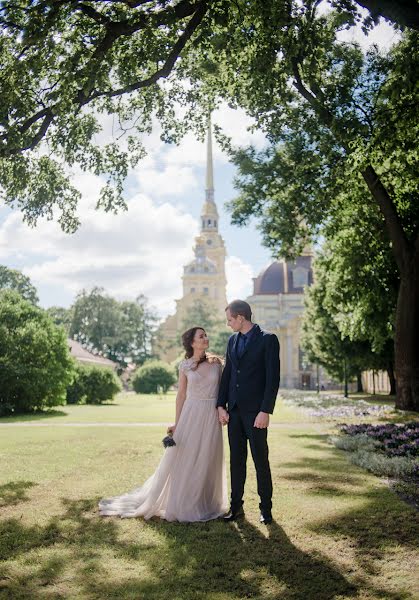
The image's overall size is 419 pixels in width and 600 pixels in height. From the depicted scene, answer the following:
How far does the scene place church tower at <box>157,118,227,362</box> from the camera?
126125 millimetres

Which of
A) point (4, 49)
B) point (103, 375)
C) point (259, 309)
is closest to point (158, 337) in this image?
point (259, 309)

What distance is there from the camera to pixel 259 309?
293ft

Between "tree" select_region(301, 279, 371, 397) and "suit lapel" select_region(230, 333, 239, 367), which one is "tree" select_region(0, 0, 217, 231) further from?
"tree" select_region(301, 279, 371, 397)

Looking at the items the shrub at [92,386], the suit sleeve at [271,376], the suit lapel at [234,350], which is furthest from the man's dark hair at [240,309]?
the shrub at [92,386]

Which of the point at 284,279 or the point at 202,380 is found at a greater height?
the point at 284,279

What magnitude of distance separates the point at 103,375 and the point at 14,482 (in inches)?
1136

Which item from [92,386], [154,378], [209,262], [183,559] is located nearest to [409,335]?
[183,559]

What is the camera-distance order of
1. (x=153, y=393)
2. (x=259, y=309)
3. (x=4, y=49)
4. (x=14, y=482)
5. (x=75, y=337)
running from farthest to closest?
(x=259, y=309) < (x=75, y=337) < (x=153, y=393) < (x=4, y=49) < (x=14, y=482)

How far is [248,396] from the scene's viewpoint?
696cm

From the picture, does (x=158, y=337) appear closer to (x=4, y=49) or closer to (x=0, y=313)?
(x=0, y=313)

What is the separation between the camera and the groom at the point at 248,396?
684cm

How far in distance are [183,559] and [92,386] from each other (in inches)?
1298

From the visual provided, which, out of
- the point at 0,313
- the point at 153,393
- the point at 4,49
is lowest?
the point at 153,393

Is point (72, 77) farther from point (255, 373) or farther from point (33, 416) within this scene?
point (33, 416)
